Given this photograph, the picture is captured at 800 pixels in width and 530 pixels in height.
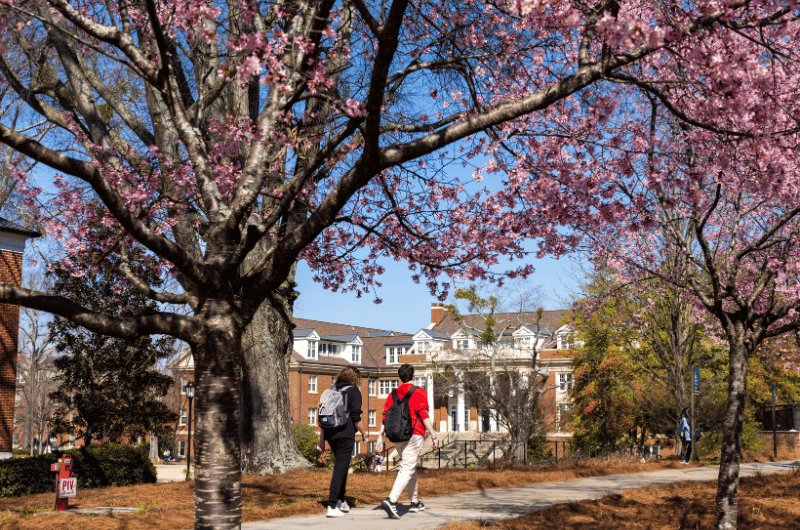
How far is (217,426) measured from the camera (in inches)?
215

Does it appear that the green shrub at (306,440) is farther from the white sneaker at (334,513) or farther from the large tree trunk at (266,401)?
the white sneaker at (334,513)

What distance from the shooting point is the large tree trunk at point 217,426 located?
5.36 meters

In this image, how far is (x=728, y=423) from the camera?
8.16 meters

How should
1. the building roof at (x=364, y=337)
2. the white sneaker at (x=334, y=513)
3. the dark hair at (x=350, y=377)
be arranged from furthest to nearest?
1. the building roof at (x=364, y=337)
2. the dark hair at (x=350, y=377)
3. the white sneaker at (x=334, y=513)

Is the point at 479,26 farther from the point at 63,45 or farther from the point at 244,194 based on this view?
the point at 63,45

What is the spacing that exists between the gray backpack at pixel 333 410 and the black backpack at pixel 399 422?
1.70ft

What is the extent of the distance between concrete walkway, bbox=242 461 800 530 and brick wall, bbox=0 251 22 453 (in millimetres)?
16166

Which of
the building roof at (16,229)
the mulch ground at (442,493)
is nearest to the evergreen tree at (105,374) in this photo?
the building roof at (16,229)

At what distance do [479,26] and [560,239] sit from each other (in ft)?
9.23

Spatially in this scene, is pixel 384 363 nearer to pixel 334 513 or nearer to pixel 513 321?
pixel 513 321

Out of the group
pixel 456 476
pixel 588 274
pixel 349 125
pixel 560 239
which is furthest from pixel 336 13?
pixel 588 274

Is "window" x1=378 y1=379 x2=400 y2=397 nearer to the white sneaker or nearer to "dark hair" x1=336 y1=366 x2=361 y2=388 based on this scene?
"dark hair" x1=336 y1=366 x2=361 y2=388

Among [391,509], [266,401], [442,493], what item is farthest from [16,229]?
[391,509]

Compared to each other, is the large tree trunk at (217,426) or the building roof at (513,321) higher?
the building roof at (513,321)
